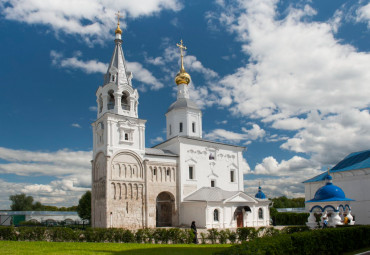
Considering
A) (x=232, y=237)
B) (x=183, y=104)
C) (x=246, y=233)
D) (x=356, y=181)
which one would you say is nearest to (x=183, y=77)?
(x=183, y=104)

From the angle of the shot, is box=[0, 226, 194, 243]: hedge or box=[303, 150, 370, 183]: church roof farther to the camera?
box=[303, 150, 370, 183]: church roof

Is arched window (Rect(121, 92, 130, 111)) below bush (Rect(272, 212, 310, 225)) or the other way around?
the other way around

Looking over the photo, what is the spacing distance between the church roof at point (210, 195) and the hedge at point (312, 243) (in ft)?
45.2

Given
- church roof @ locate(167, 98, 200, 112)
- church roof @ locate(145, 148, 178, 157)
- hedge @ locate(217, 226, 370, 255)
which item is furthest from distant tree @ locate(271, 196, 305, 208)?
hedge @ locate(217, 226, 370, 255)

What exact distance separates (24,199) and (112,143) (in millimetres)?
51575

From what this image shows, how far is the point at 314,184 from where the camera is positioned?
35.3m

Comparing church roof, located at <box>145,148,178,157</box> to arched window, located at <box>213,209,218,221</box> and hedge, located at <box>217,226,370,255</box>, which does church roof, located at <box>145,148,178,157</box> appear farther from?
hedge, located at <box>217,226,370,255</box>

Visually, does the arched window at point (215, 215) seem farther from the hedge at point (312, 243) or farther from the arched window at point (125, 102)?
the hedge at point (312, 243)

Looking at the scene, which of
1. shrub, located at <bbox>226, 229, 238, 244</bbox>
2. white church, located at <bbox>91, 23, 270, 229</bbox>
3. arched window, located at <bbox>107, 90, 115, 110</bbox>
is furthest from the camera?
arched window, located at <bbox>107, 90, 115, 110</bbox>

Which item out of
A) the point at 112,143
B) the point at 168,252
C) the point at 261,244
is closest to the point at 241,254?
the point at 261,244

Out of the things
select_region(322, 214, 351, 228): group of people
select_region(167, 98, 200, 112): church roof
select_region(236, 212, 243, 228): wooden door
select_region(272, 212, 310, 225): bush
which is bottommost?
select_region(272, 212, 310, 225): bush

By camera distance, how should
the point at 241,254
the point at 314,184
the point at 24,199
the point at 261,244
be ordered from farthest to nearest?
the point at 24,199, the point at 314,184, the point at 261,244, the point at 241,254

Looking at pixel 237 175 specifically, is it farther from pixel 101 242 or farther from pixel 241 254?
pixel 241 254

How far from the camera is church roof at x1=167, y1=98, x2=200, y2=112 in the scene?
32.5 metres
